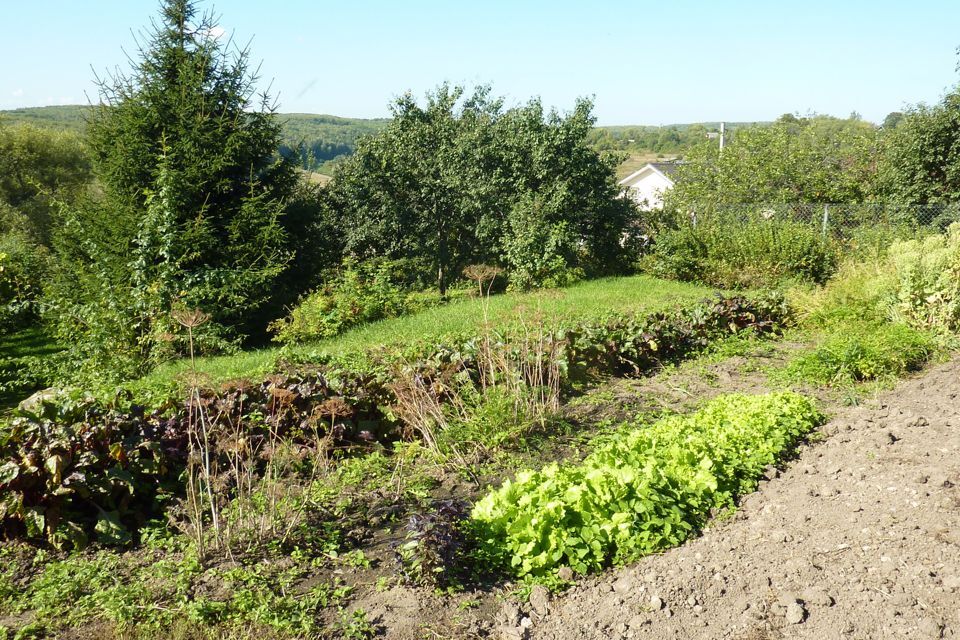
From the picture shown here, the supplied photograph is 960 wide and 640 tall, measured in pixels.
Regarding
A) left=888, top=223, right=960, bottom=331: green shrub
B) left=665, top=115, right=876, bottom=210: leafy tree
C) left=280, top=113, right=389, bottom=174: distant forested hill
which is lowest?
left=888, top=223, right=960, bottom=331: green shrub

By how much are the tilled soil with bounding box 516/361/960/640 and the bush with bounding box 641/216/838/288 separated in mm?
8933

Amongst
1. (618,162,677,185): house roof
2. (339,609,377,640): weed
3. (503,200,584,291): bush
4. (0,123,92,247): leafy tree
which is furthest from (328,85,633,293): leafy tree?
(618,162,677,185): house roof

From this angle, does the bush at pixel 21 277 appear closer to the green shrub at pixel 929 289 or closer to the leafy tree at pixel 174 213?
the leafy tree at pixel 174 213

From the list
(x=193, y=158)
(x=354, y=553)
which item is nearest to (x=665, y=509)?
(x=354, y=553)

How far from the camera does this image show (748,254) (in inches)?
512

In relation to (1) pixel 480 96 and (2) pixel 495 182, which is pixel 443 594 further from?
(1) pixel 480 96

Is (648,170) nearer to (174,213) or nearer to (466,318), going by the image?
(466,318)

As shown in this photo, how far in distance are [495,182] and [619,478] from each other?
12.6 m

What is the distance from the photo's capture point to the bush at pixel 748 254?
41.6 ft

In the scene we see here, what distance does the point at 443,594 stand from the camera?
3197 mm

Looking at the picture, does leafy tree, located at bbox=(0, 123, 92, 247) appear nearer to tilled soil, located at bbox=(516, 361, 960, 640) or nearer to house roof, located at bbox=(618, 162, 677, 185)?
house roof, located at bbox=(618, 162, 677, 185)

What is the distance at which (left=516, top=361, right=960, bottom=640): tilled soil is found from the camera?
9.11 ft

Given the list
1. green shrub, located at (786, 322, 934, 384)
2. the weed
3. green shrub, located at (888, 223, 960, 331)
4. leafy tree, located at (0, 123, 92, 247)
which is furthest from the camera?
leafy tree, located at (0, 123, 92, 247)

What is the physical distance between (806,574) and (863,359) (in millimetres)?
4092
